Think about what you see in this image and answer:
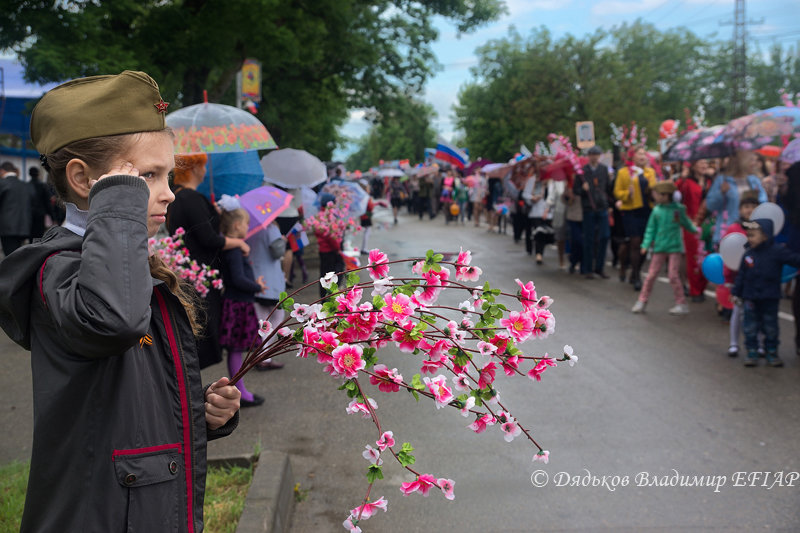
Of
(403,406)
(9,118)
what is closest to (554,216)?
(403,406)

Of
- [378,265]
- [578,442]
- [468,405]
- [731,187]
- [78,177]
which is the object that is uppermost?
[78,177]

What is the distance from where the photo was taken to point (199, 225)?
5312mm

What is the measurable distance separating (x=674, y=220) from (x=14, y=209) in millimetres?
10497

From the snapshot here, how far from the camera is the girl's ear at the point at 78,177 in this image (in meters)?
1.63

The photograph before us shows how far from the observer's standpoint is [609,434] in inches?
211

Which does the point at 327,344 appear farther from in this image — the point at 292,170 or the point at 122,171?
the point at 292,170

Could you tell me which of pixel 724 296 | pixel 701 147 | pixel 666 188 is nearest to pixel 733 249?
pixel 724 296

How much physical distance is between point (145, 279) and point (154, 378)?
28 centimetres

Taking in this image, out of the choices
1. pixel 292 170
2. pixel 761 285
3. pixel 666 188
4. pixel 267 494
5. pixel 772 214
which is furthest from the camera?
pixel 666 188

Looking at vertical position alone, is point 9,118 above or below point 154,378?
above

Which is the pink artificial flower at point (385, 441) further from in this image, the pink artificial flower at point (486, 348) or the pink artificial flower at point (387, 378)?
the pink artificial flower at point (486, 348)

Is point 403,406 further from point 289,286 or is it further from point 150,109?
point 289,286

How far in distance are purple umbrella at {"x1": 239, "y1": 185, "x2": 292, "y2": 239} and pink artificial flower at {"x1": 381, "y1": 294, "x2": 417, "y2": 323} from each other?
14.3ft

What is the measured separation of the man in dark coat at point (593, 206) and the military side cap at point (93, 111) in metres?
12.1
